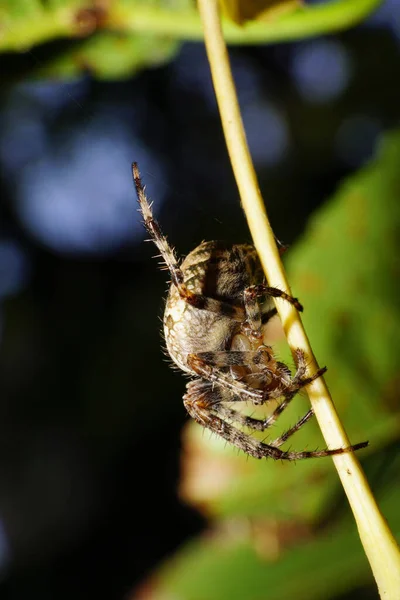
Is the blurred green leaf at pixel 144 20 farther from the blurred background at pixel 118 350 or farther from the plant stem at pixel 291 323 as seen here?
the blurred background at pixel 118 350

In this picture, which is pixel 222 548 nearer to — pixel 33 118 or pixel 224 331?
pixel 224 331

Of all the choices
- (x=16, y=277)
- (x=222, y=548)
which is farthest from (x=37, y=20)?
(x=16, y=277)

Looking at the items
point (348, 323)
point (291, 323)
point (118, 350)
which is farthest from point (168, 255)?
point (118, 350)

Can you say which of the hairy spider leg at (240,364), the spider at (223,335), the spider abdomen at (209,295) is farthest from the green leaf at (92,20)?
the hairy spider leg at (240,364)

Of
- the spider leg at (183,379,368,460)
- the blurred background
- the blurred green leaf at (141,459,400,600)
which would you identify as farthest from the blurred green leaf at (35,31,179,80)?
the blurred background

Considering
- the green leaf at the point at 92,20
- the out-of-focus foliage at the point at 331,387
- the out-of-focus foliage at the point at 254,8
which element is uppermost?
the green leaf at the point at 92,20
